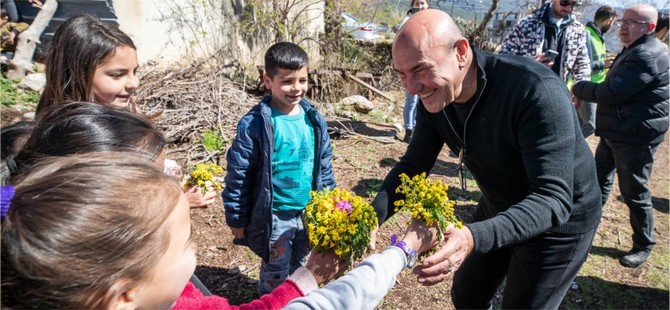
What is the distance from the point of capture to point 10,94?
254 inches

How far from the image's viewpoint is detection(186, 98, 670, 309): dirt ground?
3668mm

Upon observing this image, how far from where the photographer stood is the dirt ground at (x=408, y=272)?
367 cm

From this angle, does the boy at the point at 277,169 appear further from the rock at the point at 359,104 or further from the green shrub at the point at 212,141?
the rock at the point at 359,104

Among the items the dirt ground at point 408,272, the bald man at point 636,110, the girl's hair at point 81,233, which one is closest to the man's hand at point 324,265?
the girl's hair at point 81,233

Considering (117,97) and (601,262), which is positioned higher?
(117,97)

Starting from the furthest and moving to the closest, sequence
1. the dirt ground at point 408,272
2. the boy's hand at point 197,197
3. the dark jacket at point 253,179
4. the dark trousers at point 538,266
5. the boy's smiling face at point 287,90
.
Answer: the dirt ground at point 408,272 < the boy's smiling face at point 287,90 < the dark jacket at point 253,179 < the boy's hand at point 197,197 < the dark trousers at point 538,266

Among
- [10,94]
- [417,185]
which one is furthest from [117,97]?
[10,94]

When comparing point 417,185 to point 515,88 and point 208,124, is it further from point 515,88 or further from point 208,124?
point 208,124

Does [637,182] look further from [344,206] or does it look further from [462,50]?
[344,206]

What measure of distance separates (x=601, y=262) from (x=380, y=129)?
4.25 m

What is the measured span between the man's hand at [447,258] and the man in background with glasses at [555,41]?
11.9ft

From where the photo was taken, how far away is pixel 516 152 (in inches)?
81.7

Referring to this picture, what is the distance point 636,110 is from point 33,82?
Result: 26.9 feet

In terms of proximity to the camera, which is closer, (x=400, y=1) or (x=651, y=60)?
(x=651, y=60)
